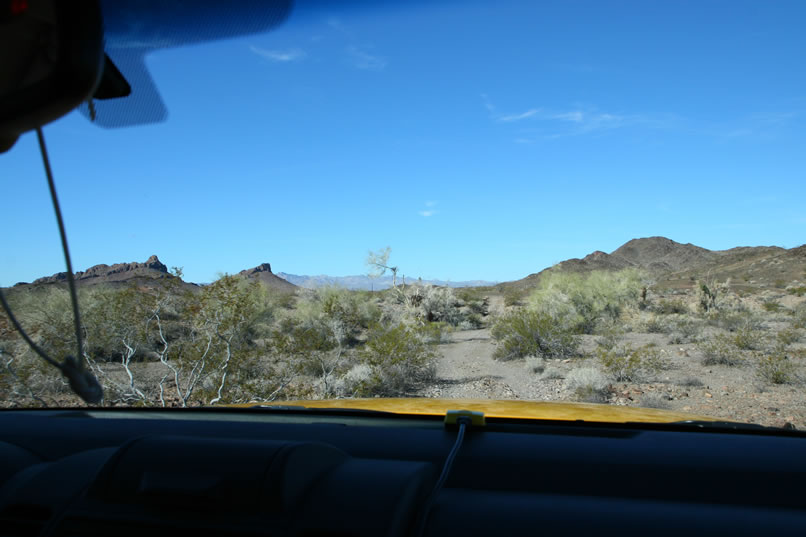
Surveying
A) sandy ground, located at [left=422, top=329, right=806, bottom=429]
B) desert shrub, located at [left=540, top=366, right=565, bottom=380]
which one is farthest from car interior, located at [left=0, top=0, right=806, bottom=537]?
desert shrub, located at [left=540, top=366, right=565, bottom=380]

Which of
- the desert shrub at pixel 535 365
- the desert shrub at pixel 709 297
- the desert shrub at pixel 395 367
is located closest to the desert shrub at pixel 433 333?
the desert shrub at pixel 395 367

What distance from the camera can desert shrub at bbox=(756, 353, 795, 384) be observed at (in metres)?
10.5

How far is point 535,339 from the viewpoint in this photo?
584 inches

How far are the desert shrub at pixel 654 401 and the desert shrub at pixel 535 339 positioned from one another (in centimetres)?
468

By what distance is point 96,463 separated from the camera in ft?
7.30

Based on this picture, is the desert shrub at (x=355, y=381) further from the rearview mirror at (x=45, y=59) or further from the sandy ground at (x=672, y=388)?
the rearview mirror at (x=45, y=59)

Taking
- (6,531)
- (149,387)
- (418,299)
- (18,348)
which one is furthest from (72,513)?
(418,299)

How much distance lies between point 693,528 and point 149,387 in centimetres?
1096

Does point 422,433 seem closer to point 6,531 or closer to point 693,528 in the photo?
point 693,528

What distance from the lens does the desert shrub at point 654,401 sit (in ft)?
28.2

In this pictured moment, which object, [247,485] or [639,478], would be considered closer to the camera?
[247,485]

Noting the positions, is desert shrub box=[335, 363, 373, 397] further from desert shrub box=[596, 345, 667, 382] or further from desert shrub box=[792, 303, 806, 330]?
desert shrub box=[792, 303, 806, 330]

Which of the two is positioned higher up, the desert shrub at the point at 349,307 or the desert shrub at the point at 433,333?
the desert shrub at the point at 349,307

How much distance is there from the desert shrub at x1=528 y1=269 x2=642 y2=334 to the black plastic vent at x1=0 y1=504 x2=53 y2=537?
71.2 feet
